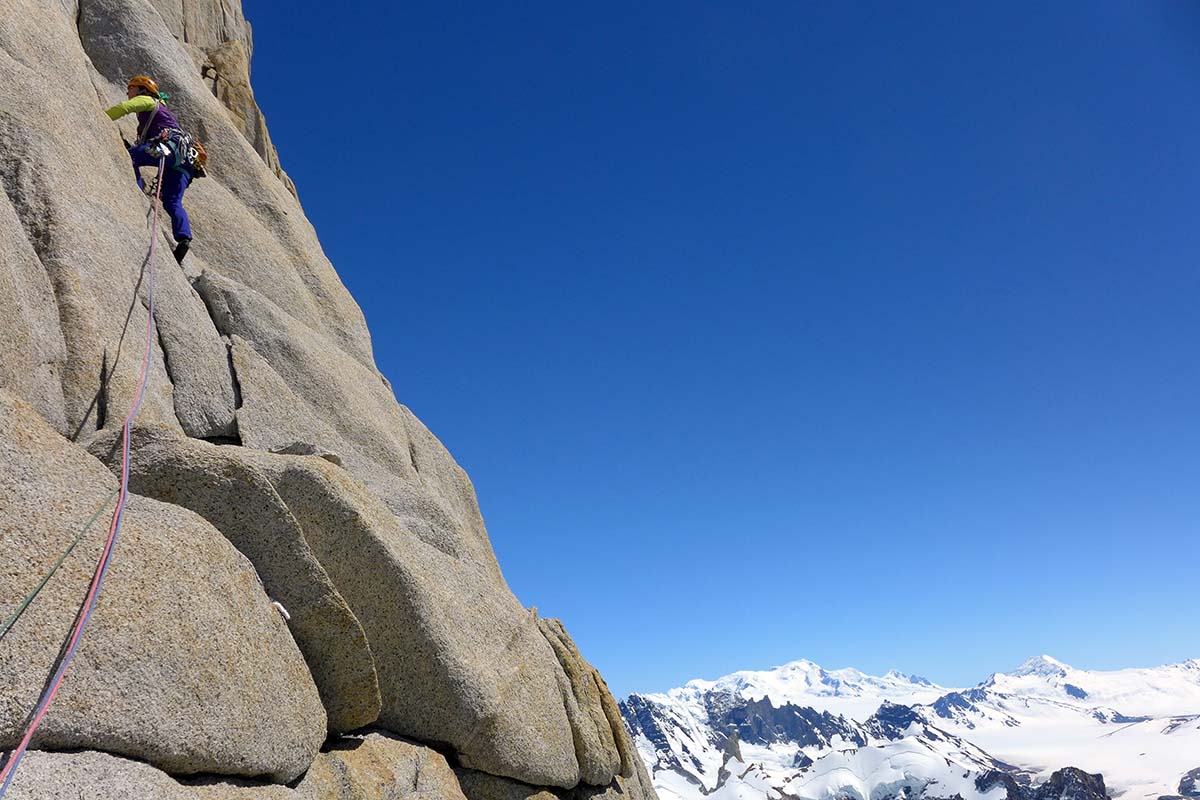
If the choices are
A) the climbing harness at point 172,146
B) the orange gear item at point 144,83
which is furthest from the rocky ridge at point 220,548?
the orange gear item at point 144,83

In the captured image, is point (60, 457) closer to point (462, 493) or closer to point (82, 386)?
point (82, 386)

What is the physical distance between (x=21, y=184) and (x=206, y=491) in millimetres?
6601

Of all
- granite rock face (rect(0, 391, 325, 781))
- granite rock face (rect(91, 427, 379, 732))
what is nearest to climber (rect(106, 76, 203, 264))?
granite rock face (rect(91, 427, 379, 732))

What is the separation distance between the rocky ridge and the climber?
744 mm

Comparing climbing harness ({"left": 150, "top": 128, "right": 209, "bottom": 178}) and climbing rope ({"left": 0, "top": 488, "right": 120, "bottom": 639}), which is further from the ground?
climbing harness ({"left": 150, "top": 128, "right": 209, "bottom": 178})

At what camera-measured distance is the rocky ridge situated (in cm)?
706

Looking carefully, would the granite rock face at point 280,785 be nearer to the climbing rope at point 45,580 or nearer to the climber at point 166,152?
the climbing rope at point 45,580

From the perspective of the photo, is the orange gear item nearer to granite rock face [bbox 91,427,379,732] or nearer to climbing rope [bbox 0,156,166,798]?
granite rock face [bbox 91,427,379,732]

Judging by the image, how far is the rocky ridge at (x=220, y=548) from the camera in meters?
7.06

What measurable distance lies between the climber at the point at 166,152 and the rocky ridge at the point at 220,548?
74 cm

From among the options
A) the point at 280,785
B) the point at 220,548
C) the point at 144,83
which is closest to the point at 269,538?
the point at 220,548

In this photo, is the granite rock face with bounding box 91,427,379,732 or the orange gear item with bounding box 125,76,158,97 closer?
the granite rock face with bounding box 91,427,379,732

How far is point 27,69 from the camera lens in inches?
535

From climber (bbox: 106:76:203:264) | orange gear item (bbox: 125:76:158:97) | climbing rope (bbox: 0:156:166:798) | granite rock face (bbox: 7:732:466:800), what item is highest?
orange gear item (bbox: 125:76:158:97)
